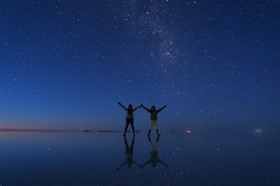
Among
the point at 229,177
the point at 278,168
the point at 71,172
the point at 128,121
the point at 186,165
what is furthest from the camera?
the point at 128,121

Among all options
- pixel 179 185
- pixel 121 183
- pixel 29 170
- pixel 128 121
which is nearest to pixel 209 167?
pixel 179 185

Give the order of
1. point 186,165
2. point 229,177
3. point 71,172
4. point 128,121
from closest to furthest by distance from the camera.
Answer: point 229,177 → point 71,172 → point 186,165 → point 128,121

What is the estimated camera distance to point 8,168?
644 centimetres

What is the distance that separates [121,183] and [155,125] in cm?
1523

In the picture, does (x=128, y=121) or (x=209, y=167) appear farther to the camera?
(x=128, y=121)

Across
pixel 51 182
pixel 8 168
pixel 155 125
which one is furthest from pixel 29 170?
pixel 155 125

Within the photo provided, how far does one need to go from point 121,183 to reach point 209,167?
2702 mm

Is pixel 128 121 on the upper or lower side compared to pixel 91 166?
upper

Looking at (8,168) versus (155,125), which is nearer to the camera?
(8,168)

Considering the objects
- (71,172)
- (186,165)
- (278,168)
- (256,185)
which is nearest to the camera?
(256,185)

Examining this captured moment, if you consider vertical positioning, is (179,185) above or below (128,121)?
below

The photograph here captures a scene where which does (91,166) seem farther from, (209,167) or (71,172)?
(209,167)

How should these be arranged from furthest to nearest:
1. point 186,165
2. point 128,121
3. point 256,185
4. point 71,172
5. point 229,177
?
point 128,121
point 186,165
point 71,172
point 229,177
point 256,185

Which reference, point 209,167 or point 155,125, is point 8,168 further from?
point 155,125
